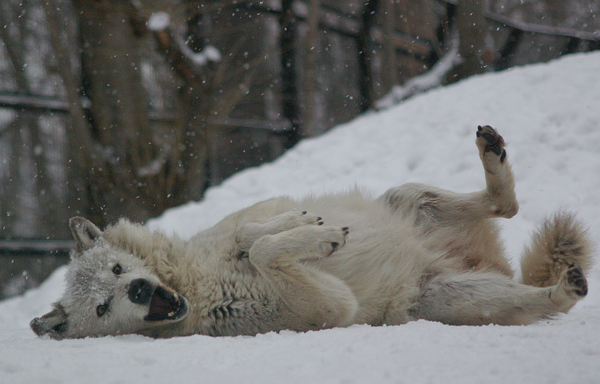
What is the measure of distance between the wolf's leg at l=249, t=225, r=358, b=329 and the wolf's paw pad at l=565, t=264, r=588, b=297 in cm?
111

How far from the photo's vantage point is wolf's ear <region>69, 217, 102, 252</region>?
3.18 meters

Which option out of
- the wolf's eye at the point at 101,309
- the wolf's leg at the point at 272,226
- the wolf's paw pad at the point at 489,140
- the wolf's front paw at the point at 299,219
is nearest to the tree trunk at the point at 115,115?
the wolf's eye at the point at 101,309

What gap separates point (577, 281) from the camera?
2.53m

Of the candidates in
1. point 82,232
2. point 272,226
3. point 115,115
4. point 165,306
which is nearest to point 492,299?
point 272,226

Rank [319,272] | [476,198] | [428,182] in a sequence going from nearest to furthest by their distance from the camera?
[319,272], [476,198], [428,182]

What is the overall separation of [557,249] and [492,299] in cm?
59

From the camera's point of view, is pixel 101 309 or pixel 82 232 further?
pixel 82 232

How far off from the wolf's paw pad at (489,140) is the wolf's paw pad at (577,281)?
979mm

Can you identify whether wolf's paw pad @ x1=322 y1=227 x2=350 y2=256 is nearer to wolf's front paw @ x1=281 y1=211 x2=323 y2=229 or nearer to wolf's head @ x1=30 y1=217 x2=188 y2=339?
wolf's front paw @ x1=281 y1=211 x2=323 y2=229

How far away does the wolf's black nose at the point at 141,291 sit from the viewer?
8.93 ft

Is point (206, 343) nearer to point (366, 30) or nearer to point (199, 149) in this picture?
point (199, 149)

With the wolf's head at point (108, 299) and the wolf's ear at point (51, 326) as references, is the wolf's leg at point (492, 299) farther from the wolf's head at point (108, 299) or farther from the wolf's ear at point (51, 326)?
the wolf's ear at point (51, 326)

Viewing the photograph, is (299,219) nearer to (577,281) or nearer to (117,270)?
(117,270)

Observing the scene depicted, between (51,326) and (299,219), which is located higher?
(299,219)
